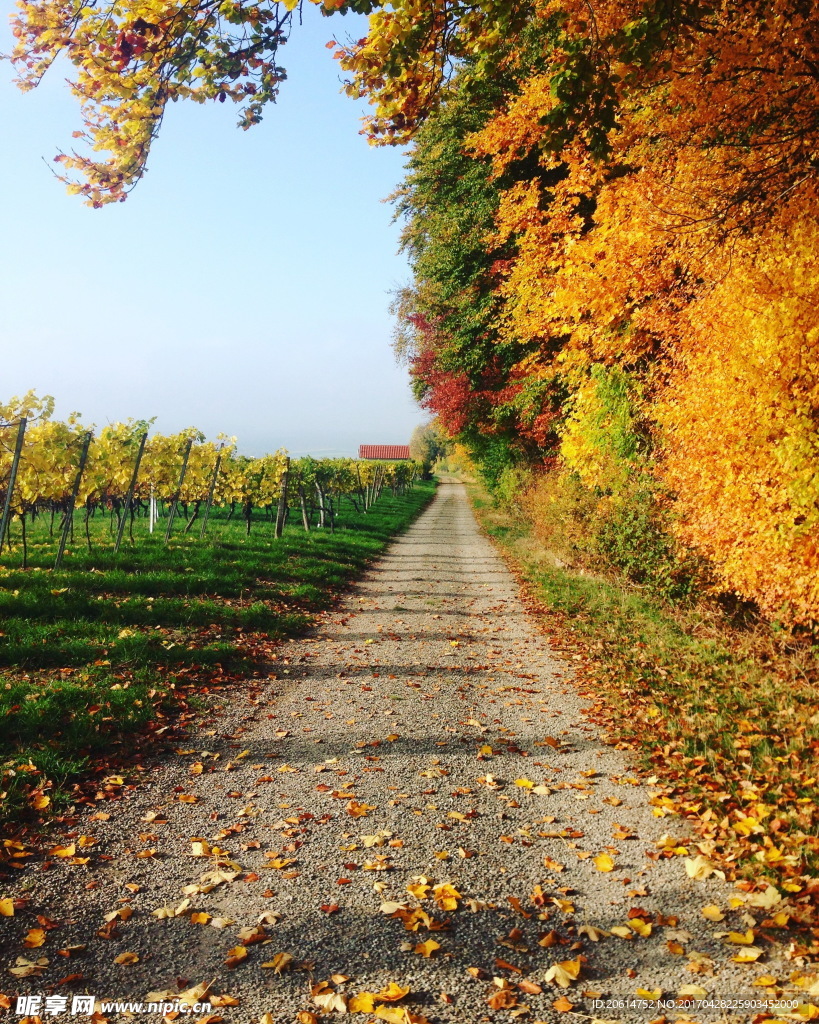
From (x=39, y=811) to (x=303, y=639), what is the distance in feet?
15.6

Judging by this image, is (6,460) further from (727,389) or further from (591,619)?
(727,389)

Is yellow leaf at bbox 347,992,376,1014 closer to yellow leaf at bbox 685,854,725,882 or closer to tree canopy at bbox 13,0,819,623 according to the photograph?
yellow leaf at bbox 685,854,725,882

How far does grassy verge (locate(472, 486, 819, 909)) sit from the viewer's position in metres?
3.98

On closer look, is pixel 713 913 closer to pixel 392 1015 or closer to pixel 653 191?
pixel 392 1015

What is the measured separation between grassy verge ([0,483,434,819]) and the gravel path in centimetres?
55

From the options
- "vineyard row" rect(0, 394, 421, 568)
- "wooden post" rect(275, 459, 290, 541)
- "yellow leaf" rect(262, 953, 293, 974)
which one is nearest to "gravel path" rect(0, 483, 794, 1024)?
"yellow leaf" rect(262, 953, 293, 974)

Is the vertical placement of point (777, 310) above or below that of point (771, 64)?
below

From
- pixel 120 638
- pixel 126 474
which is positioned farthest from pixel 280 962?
pixel 126 474

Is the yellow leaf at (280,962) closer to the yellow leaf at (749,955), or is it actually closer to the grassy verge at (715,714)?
the yellow leaf at (749,955)

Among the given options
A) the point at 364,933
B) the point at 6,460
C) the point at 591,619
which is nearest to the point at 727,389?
the point at 591,619

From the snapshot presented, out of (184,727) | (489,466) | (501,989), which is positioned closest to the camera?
(501,989)

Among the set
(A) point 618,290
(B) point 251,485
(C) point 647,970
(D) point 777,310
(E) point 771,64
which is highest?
(E) point 771,64

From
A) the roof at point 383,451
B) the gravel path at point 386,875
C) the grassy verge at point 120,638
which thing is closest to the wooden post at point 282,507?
the grassy verge at point 120,638

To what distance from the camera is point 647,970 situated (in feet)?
9.48
